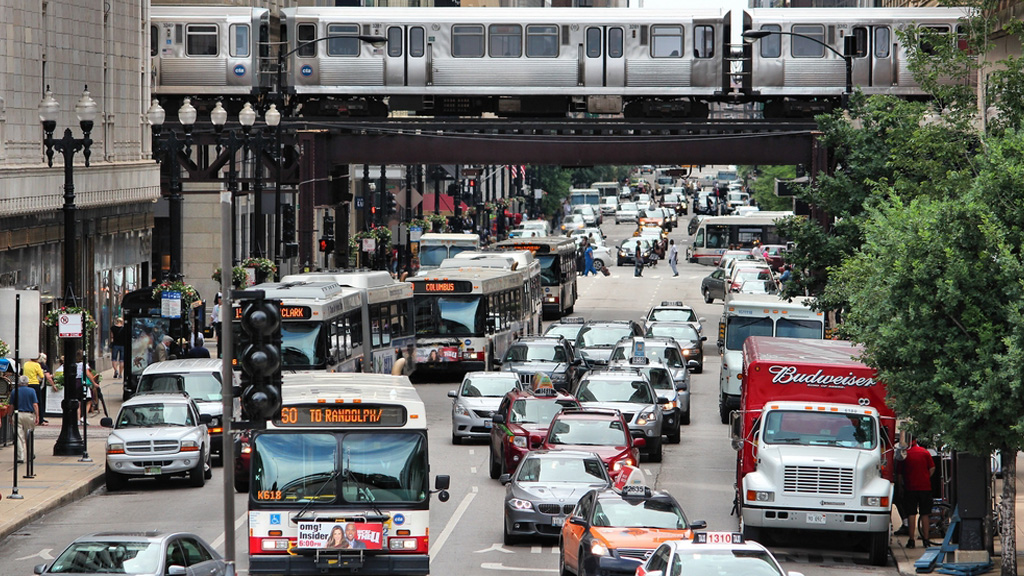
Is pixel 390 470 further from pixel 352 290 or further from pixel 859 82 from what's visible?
pixel 859 82

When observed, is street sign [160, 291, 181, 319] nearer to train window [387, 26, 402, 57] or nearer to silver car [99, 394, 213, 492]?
silver car [99, 394, 213, 492]

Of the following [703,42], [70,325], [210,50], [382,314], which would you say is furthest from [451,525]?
[210,50]

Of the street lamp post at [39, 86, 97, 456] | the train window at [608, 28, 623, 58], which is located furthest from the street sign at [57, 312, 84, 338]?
the train window at [608, 28, 623, 58]

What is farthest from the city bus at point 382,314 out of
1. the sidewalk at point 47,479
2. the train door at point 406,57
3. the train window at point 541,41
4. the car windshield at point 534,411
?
the train window at point 541,41

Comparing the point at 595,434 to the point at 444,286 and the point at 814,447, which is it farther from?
the point at 444,286

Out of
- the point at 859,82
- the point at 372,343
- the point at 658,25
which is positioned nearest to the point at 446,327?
the point at 372,343

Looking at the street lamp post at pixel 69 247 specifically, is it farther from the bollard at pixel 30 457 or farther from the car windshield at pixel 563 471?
the car windshield at pixel 563 471

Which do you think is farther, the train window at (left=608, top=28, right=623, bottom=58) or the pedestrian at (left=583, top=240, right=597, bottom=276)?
the pedestrian at (left=583, top=240, right=597, bottom=276)

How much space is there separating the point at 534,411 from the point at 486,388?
14.5 feet

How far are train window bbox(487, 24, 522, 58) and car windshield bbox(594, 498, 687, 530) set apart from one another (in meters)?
30.2

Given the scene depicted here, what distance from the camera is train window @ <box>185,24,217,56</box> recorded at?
4912 cm

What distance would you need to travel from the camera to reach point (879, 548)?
69.6 feet

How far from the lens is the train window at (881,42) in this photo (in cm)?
4681

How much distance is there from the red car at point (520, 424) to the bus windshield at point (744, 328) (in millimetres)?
9534
